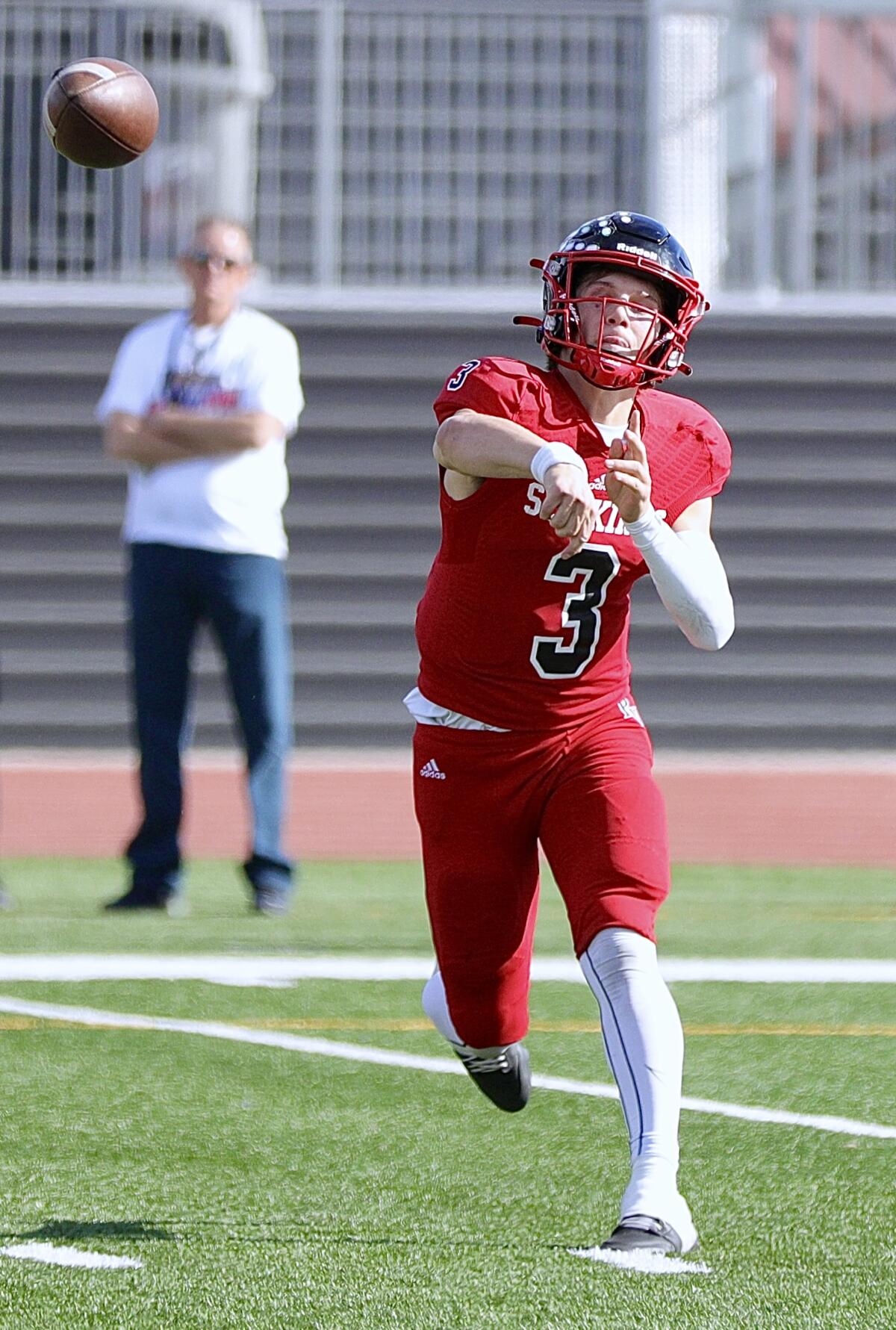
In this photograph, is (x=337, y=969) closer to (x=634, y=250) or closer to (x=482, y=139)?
(x=634, y=250)

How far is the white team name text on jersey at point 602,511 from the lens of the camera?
3641 millimetres

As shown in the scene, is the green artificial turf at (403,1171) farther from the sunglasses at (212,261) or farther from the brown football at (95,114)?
the sunglasses at (212,261)

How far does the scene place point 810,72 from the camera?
10.9 meters

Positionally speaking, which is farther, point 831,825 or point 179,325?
point 831,825

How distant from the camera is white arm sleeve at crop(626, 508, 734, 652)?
3461 mm

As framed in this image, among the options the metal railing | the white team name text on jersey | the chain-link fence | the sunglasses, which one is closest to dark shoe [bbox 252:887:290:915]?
the sunglasses

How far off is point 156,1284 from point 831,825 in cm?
672

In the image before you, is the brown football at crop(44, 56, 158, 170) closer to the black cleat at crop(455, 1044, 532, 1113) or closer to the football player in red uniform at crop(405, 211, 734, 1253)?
the football player in red uniform at crop(405, 211, 734, 1253)

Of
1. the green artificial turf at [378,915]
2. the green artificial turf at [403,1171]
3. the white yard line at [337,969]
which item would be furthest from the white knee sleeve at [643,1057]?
the green artificial turf at [378,915]

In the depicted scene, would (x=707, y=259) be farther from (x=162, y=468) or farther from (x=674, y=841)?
(x=162, y=468)

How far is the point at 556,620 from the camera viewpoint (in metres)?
3.71

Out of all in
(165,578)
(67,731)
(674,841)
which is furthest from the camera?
(67,731)

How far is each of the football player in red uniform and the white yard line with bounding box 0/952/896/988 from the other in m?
1.94

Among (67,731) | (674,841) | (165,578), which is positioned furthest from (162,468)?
(67,731)
